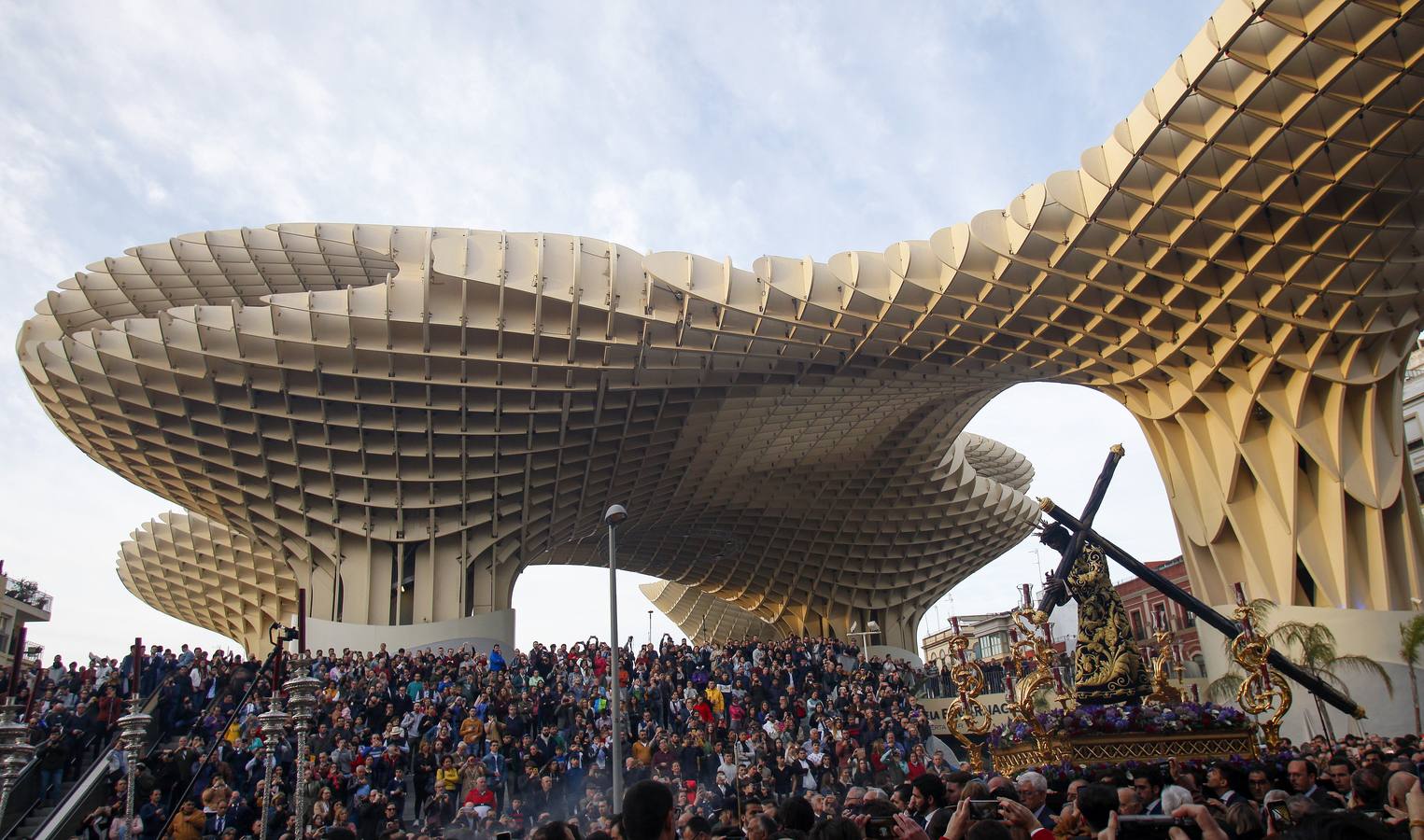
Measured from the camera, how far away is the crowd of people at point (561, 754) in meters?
6.88

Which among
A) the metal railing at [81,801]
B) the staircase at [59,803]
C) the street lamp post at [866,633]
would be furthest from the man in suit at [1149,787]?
the street lamp post at [866,633]

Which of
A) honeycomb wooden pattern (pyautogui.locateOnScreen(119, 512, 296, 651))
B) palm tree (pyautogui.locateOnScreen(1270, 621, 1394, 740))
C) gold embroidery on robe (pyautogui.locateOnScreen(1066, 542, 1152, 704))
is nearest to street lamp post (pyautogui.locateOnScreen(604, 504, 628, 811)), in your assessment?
gold embroidery on robe (pyautogui.locateOnScreen(1066, 542, 1152, 704))

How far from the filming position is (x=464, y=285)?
1070 inches

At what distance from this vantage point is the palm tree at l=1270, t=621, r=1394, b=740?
23172 millimetres

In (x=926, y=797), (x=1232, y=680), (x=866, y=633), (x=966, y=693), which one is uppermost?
(x=866, y=633)

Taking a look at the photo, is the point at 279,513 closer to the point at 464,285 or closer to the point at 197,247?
the point at 197,247

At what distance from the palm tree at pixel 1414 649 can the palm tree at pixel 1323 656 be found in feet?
1.65

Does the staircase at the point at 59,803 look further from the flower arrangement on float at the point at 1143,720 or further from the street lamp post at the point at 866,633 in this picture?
the street lamp post at the point at 866,633

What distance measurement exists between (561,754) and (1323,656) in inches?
704

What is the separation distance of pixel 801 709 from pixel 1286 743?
539 inches

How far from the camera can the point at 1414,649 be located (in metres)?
22.9

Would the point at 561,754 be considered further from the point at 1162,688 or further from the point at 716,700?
the point at 1162,688

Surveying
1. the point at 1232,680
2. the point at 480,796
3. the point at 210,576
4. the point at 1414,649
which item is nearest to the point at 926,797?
the point at 480,796

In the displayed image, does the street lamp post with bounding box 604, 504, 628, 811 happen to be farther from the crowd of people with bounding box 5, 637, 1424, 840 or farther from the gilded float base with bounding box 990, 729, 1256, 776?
the gilded float base with bounding box 990, 729, 1256, 776
